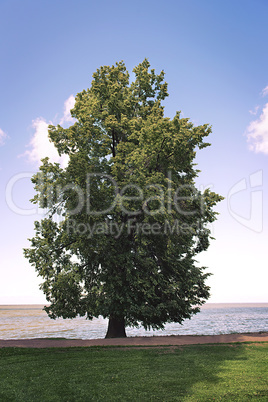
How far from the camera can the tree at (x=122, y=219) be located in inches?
599

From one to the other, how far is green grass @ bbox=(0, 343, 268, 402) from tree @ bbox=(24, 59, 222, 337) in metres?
4.21

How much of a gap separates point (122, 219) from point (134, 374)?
9.98 metres

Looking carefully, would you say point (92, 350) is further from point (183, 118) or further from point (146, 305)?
point (183, 118)

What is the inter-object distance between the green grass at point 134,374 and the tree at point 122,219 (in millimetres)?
4211

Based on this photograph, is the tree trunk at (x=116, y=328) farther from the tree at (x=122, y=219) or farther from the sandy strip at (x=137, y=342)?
the sandy strip at (x=137, y=342)

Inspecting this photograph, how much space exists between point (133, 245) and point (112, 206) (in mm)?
3390

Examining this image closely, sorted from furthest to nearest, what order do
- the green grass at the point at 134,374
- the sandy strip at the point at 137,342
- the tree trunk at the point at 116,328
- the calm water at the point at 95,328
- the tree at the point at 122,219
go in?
the calm water at the point at 95,328, the tree trunk at the point at 116,328, the tree at the point at 122,219, the sandy strip at the point at 137,342, the green grass at the point at 134,374

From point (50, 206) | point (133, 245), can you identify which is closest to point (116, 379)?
point (133, 245)

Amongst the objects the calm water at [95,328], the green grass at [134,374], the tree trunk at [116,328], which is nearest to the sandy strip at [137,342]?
the green grass at [134,374]

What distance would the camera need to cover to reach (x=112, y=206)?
602 inches

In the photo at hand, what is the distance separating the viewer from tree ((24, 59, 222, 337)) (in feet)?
49.9

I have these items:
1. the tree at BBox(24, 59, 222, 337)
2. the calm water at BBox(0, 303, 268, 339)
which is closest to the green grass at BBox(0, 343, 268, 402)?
the tree at BBox(24, 59, 222, 337)

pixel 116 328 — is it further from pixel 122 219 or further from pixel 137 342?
pixel 122 219

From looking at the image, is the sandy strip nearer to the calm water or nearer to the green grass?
the green grass
